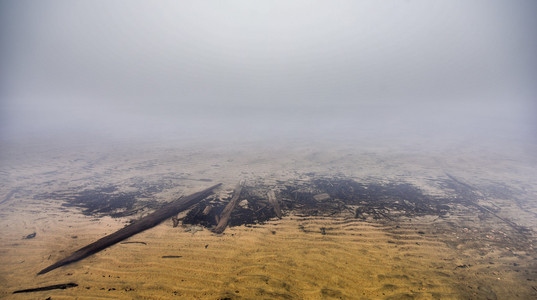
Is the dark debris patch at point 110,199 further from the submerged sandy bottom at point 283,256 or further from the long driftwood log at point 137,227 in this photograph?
the long driftwood log at point 137,227

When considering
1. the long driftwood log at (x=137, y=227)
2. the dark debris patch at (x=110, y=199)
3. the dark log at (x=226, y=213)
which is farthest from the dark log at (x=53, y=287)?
the dark debris patch at (x=110, y=199)

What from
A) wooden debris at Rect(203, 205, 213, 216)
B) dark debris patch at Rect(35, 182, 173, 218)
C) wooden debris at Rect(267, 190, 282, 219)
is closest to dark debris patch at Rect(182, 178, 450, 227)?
wooden debris at Rect(203, 205, 213, 216)

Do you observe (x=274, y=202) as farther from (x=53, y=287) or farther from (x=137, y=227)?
(x=53, y=287)

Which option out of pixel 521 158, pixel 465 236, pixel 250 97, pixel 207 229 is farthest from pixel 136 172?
pixel 250 97

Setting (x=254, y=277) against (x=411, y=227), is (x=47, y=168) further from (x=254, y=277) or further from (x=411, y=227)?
(x=411, y=227)

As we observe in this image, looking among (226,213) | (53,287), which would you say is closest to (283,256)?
(226,213)

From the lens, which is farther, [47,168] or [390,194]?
[47,168]

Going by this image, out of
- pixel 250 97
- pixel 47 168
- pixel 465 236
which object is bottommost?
pixel 465 236
